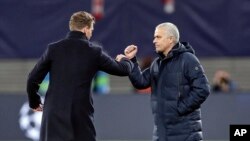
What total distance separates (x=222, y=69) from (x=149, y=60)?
364cm

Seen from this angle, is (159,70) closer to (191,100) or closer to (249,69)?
(191,100)

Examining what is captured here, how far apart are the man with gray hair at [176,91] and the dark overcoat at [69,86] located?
1.81ft

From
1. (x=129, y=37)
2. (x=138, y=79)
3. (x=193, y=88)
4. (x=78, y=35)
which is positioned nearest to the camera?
(x=78, y=35)

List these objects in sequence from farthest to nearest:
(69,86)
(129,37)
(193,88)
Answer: (129,37) → (193,88) → (69,86)

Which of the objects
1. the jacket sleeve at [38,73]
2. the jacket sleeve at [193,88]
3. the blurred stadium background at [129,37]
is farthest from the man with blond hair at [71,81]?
the blurred stadium background at [129,37]

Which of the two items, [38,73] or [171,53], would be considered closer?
[38,73]

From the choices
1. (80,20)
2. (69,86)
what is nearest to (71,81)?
(69,86)

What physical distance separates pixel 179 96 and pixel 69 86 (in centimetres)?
95

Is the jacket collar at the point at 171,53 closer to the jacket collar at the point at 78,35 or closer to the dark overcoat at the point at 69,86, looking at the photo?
the dark overcoat at the point at 69,86

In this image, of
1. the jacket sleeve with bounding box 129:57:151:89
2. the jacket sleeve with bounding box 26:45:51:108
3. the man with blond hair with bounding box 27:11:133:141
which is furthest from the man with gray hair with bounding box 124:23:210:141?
the jacket sleeve with bounding box 26:45:51:108

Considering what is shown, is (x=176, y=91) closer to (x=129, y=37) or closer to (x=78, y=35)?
(x=78, y=35)

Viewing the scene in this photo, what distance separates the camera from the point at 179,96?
777 cm

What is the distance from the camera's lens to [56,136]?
24.3 ft

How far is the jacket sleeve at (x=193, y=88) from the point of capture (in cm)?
770
